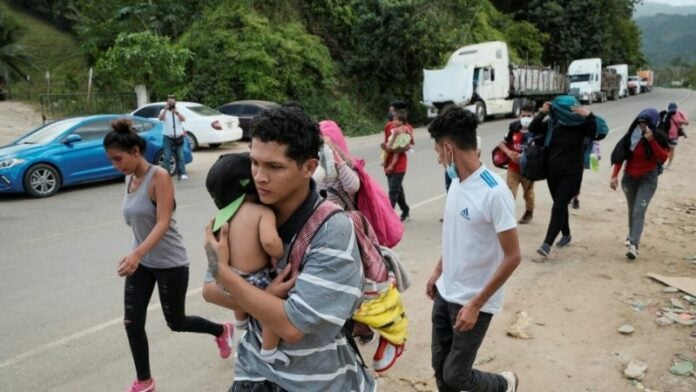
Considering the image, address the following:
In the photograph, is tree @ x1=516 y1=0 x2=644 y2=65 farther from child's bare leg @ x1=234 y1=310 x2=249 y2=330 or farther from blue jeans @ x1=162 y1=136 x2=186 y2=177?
child's bare leg @ x1=234 y1=310 x2=249 y2=330

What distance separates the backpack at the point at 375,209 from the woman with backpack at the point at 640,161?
353 centimetres

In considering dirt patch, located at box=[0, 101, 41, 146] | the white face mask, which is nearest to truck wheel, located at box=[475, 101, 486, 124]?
the white face mask

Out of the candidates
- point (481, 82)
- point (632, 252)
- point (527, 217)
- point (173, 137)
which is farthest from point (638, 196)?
point (481, 82)

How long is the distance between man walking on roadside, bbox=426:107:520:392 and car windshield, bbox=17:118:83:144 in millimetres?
9456

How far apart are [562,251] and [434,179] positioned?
4.81 metres

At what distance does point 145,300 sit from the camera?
3271 millimetres

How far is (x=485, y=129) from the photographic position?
21484 mm

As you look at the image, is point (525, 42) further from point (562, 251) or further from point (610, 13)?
point (562, 251)

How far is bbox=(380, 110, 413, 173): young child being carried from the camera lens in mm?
6996

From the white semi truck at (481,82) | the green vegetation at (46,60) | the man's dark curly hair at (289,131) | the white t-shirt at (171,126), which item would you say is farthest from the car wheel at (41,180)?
the green vegetation at (46,60)

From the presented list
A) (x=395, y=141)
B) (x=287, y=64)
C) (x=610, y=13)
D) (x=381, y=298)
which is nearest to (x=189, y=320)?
(x=381, y=298)

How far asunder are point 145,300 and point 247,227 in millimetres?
2030

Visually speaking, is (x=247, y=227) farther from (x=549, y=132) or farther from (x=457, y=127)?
(x=549, y=132)

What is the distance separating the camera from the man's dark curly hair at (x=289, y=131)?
1.59m
